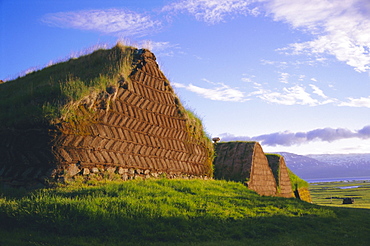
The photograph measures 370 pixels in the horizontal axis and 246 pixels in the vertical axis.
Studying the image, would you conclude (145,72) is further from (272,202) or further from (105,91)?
(272,202)

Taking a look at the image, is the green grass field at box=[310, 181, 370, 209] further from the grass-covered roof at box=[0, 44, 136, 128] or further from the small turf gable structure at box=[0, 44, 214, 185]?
the grass-covered roof at box=[0, 44, 136, 128]

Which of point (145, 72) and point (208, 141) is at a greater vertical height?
point (145, 72)

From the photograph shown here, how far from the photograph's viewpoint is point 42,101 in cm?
1267

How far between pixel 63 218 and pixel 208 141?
12991mm

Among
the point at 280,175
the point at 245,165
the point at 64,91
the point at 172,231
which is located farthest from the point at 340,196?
the point at 172,231

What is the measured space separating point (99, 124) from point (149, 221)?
526 cm

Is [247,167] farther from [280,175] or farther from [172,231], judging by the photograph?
[172,231]

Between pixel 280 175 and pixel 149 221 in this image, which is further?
pixel 280 175

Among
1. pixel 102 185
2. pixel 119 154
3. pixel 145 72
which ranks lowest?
pixel 102 185

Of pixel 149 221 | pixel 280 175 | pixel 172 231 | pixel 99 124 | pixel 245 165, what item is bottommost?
pixel 172 231

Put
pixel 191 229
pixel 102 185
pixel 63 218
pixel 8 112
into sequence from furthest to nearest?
pixel 8 112
pixel 102 185
pixel 191 229
pixel 63 218

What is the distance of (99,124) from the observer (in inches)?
510

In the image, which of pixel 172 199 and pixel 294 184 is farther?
pixel 294 184

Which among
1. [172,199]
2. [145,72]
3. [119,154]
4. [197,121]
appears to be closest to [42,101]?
[119,154]
